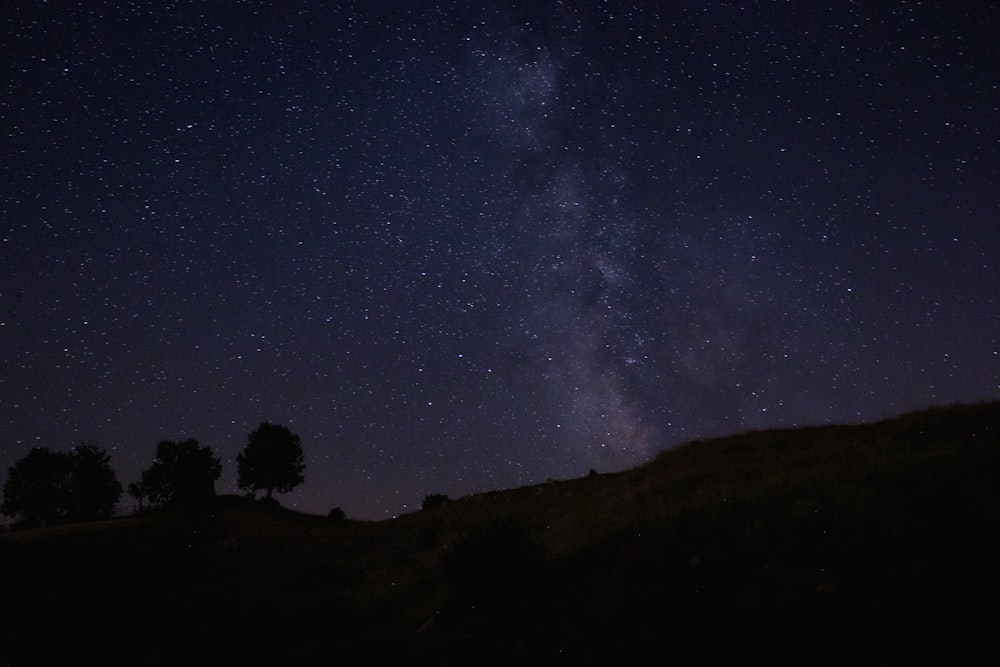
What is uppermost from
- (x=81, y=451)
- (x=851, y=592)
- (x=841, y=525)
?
(x=81, y=451)

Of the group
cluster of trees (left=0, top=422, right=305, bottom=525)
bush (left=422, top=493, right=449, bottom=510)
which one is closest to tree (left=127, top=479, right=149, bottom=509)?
cluster of trees (left=0, top=422, right=305, bottom=525)

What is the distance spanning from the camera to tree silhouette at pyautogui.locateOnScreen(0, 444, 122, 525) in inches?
2170

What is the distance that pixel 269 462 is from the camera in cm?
5928

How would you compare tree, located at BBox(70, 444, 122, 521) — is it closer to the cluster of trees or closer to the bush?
the cluster of trees

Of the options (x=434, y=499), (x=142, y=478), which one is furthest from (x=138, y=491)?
(x=434, y=499)

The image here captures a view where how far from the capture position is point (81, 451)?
5962cm

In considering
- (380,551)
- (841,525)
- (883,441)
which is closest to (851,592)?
(841,525)

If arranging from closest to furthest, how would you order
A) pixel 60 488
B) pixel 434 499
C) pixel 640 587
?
1. pixel 640 587
2. pixel 434 499
3. pixel 60 488

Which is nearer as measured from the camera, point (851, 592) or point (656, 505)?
point (851, 592)

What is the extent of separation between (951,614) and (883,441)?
12.3 m

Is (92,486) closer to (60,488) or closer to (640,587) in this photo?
(60,488)

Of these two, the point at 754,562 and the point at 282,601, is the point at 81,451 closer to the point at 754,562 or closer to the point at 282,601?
the point at 282,601

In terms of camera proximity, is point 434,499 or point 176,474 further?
point 176,474

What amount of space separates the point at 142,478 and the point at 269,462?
39.6 ft
